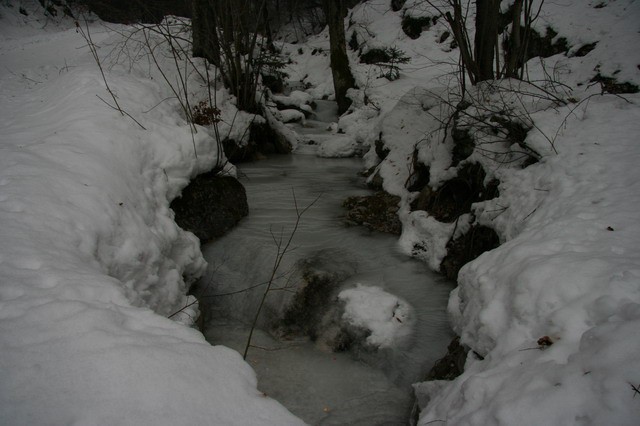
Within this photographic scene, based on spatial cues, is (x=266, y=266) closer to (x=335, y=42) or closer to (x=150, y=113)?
(x=150, y=113)

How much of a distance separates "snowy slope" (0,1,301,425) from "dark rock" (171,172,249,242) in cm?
24

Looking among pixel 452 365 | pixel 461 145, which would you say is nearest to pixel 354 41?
pixel 461 145

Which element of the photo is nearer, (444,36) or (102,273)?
(102,273)

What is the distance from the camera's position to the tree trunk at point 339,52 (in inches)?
409

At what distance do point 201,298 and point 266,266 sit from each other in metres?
0.82

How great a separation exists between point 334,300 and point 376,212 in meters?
2.10

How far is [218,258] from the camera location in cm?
448

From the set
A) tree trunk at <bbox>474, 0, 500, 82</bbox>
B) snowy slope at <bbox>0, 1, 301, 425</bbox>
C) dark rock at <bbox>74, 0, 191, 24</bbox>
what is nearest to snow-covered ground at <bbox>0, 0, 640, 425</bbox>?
snowy slope at <bbox>0, 1, 301, 425</bbox>

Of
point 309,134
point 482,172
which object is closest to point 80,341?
point 482,172

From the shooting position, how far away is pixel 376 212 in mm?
5520

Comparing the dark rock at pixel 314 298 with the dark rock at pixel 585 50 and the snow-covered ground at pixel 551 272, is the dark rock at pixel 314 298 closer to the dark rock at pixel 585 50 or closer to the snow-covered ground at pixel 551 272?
the snow-covered ground at pixel 551 272

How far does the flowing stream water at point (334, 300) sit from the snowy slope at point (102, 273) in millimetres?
663

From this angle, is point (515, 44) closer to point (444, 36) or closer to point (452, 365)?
point (452, 365)

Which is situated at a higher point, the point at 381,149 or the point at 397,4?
the point at 397,4
